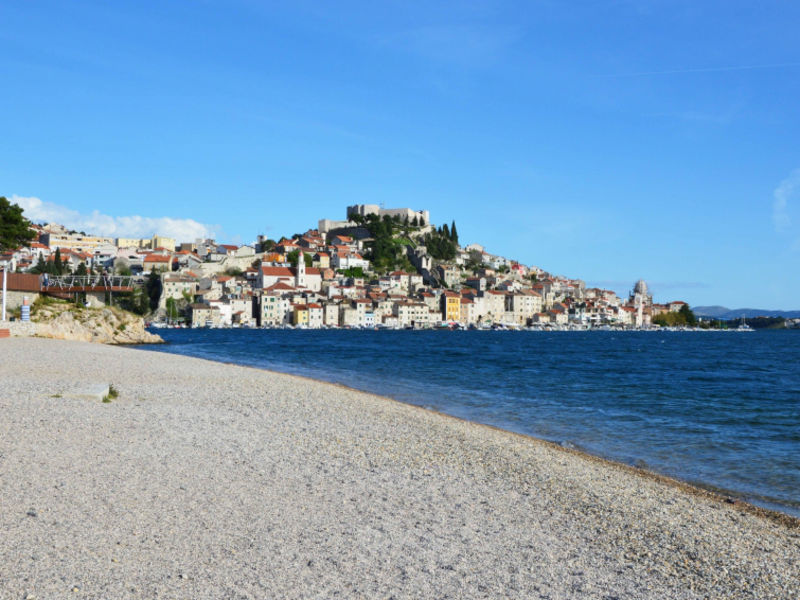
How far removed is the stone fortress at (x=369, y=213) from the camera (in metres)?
160

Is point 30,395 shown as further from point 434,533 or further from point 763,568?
point 763,568

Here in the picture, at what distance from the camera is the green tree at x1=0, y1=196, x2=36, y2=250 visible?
113 feet

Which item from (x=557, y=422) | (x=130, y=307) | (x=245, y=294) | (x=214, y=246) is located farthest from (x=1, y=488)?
(x=214, y=246)

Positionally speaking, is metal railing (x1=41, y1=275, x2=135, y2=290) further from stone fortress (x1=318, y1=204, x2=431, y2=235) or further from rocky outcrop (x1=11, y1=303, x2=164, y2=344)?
stone fortress (x1=318, y1=204, x2=431, y2=235)

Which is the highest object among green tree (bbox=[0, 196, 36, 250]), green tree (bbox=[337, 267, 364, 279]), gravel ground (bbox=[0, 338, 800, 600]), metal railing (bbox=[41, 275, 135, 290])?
green tree (bbox=[337, 267, 364, 279])

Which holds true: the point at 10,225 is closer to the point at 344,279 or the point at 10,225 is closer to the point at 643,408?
the point at 643,408

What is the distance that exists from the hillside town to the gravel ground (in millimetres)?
92698

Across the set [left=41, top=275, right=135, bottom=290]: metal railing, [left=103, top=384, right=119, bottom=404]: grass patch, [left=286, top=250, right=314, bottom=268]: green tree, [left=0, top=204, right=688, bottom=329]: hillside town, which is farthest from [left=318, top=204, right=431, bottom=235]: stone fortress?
[left=103, top=384, right=119, bottom=404]: grass patch

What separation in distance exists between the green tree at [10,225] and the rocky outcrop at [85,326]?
3.69m

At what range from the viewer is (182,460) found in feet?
25.0

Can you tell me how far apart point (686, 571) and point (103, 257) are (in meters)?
136

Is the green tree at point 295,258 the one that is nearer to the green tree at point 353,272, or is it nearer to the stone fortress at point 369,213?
the green tree at point 353,272

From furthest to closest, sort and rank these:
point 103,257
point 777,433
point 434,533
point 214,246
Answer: point 214,246, point 103,257, point 777,433, point 434,533

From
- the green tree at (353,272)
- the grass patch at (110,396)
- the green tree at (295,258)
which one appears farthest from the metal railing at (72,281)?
the green tree at (353,272)
